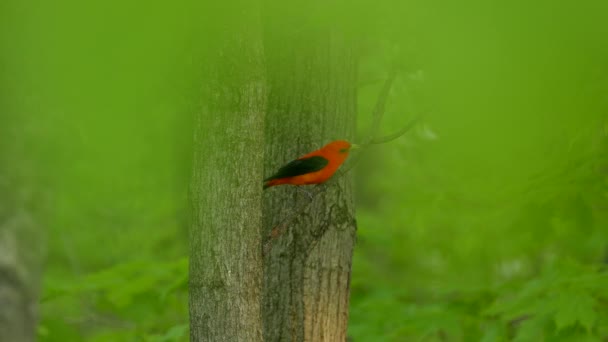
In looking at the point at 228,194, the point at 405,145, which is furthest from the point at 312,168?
the point at 405,145

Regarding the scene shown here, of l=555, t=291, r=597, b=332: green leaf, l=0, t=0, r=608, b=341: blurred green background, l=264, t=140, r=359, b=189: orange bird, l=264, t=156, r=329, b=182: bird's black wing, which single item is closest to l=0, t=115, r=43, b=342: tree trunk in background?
l=0, t=0, r=608, b=341: blurred green background

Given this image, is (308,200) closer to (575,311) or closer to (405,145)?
(575,311)

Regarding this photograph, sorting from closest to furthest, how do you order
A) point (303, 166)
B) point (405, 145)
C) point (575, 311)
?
point (303, 166)
point (575, 311)
point (405, 145)

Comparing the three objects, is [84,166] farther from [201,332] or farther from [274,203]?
[201,332]

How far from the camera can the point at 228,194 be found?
286cm

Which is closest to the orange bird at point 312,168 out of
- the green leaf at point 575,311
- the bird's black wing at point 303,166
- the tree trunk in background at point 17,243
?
the bird's black wing at point 303,166

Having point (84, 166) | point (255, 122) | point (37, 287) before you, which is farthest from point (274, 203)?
point (84, 166)

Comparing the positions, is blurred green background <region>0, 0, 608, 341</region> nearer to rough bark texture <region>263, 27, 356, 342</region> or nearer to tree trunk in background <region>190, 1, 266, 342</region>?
tree trunk in background <region>190, 1, 266, 342</region>

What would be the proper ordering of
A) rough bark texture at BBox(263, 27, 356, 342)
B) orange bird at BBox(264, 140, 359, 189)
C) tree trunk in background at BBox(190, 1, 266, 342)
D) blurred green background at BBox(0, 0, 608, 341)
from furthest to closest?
rough bark texture at BBox(263, 27, 356, 342) < orange bird at BBox(264, 140, 359, 189) < tree trunk in background at BBox(190, 1, 266, 342) < blurred green background at BBox(0, 0, 608, 341)

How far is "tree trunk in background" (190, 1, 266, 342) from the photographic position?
9.32 ft

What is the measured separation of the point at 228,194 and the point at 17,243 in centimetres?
419

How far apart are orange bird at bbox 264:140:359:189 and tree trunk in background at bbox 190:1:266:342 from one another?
58cm

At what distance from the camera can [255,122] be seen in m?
2.95

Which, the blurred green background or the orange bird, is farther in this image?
the orange bird
